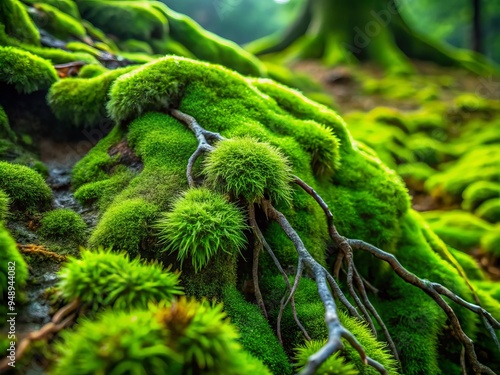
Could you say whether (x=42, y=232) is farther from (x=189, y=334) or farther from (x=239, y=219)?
(x=189, y=334)

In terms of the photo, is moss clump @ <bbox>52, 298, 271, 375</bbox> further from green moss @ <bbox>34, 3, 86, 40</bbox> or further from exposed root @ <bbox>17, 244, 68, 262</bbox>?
green moss @ <bbox>34, 3, 86, 40</bbox>

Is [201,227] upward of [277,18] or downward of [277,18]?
downward

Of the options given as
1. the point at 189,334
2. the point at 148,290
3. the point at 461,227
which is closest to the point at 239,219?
the point at 148,290

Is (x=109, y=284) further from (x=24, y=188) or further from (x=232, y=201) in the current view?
(x=24, y=188)

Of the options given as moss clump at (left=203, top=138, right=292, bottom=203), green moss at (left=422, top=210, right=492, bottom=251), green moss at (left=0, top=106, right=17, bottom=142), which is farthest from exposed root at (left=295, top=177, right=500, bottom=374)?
green moss at (left=0, top=106, right=17, bottom=142)

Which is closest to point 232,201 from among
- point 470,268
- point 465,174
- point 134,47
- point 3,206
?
point 3,206
